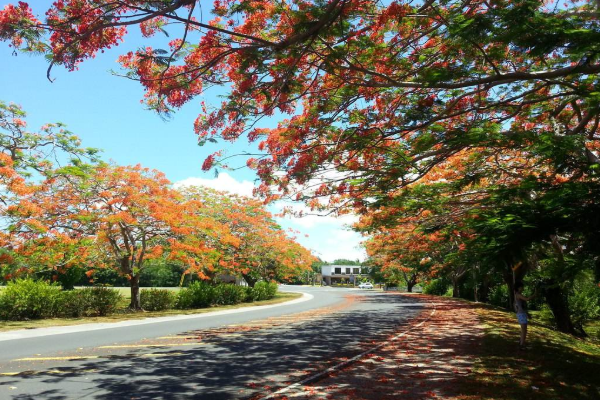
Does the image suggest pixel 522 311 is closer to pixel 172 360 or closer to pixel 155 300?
pixel 172 360

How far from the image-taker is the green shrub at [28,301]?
14.5 meters

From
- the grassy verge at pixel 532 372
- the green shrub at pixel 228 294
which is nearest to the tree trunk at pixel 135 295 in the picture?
the green shrub at pixel 228 294

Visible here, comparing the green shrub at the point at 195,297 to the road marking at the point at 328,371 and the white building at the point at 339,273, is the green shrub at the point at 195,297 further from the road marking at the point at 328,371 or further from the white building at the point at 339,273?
the white building at the point at 339,273

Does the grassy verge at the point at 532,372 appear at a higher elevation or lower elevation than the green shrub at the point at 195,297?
lower

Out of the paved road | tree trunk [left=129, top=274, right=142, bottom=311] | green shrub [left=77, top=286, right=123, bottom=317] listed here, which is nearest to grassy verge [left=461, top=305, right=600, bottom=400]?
the paved road

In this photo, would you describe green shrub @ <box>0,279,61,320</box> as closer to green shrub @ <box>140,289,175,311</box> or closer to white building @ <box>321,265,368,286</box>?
green shrub @ <box>140,289,175,311</box>

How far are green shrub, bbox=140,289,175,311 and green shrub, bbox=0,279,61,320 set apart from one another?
474cm

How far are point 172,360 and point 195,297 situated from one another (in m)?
15.1

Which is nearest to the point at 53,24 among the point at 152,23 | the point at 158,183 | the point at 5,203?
the point at 152,23

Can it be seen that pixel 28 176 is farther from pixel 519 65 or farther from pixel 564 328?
pixel 564 328

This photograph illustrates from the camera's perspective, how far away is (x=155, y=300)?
20.5 m

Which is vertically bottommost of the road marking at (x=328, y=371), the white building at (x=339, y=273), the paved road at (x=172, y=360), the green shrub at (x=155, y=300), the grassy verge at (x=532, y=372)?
the paved road at (x=172, y=360)

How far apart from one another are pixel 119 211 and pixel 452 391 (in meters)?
15.2

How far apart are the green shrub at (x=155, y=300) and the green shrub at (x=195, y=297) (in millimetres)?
834
